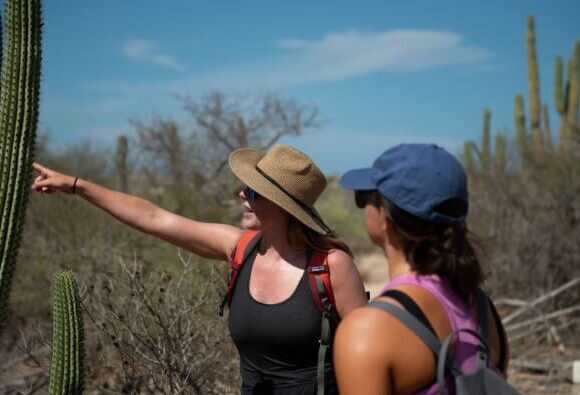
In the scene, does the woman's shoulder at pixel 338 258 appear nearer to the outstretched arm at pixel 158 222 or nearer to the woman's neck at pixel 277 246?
the woman's neck at pixel 277 246

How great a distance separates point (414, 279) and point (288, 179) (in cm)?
129

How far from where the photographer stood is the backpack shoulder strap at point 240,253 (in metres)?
3.07

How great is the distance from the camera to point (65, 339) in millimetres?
3352

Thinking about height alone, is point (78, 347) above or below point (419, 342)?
below

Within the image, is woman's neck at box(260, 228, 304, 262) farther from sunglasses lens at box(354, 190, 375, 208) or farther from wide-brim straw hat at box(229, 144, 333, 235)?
sunglasses lens at box(354, 190, 375, 208)

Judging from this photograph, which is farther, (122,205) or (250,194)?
(122,205)

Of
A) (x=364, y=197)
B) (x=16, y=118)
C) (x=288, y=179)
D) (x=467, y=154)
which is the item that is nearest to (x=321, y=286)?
(x=288, y=179)

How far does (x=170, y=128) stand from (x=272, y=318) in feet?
56.2

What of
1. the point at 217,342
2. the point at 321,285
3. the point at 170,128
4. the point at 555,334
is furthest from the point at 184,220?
the point at 170,128

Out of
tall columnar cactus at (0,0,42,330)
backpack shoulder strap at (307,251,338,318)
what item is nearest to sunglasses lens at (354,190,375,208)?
backpack shoulder strap at (307,251,338,318)

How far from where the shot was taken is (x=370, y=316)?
6.00 ft

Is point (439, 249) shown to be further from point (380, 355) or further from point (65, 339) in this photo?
point (65, 339)

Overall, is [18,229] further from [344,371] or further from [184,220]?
[344,371]

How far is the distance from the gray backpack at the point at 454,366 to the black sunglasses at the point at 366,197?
12.7 inches
